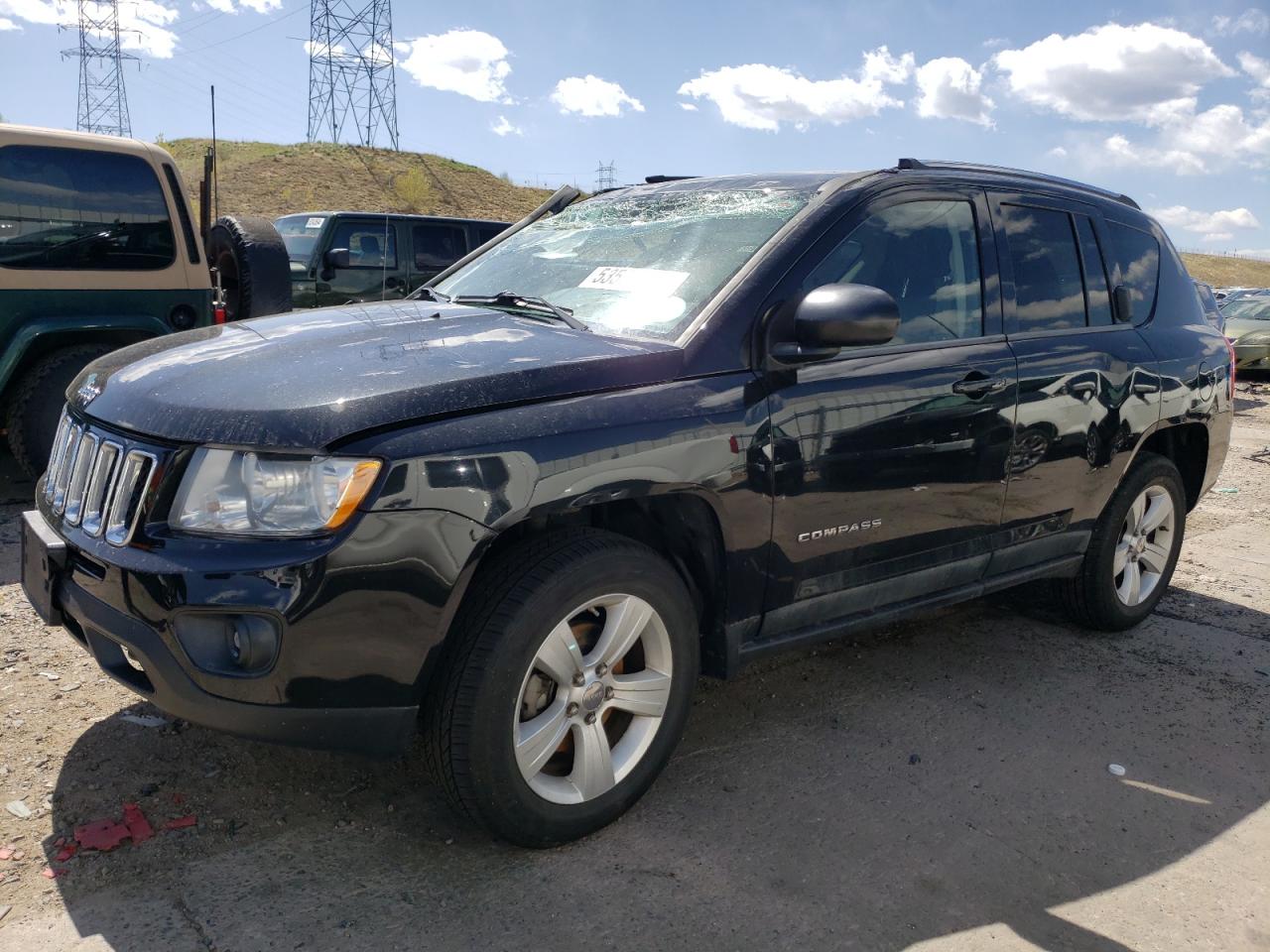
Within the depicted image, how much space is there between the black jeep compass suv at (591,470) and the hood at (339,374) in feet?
0.04

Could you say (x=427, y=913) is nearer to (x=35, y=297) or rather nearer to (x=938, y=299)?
(x=938, y=299)

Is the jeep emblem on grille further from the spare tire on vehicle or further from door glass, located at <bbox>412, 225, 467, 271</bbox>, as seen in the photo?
door glass, located at <bbox>412, 225, 467, 271</bbox>

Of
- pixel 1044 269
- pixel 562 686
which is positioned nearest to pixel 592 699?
pixel 562 686

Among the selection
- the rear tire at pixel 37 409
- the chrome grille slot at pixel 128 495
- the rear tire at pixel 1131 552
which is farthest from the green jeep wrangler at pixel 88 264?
Answer: the rear tire at pixel 1131 552

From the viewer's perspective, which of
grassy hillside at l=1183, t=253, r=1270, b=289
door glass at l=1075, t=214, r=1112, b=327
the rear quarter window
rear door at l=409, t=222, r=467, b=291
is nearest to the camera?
door glass at l=1075, t=214, r=1112, b=327

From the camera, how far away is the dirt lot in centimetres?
257

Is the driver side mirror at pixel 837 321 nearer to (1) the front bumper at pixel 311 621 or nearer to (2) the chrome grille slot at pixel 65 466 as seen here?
(1) the front bumper at pixel 311 621

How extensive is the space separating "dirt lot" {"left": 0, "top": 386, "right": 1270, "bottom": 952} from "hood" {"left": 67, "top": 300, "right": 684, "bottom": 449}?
111 centimetres

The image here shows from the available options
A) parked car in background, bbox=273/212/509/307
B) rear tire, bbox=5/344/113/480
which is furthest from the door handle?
parked car in background, bbox=273/212/509/307

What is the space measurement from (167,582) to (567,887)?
4.05 feet

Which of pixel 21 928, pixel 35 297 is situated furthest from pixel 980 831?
pixel 35 297

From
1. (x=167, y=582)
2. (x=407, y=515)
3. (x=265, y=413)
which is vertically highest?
(x=265, y=413)

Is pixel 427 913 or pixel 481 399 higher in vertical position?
pixel 481 399

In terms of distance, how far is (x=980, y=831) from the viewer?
122 inches
